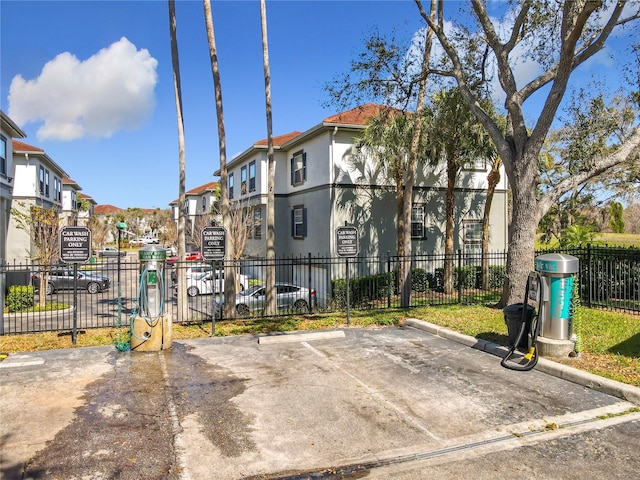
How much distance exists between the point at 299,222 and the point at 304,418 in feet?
59.6

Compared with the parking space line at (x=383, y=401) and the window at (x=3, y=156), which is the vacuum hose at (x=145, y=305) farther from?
the window at (x=3, y=156)

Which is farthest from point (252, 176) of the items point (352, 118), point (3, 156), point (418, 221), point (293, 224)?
point (3, 156)

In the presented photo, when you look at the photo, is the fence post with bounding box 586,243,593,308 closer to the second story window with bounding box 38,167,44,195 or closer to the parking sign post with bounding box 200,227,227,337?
the parking sign post with bounding box 200,227,227,337

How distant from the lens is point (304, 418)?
5.48 meters

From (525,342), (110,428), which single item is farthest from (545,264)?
(110,428)

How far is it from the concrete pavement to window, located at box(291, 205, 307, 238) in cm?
1448

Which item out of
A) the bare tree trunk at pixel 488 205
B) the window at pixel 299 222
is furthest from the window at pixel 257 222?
the bare tree trunk at pixel 488 205

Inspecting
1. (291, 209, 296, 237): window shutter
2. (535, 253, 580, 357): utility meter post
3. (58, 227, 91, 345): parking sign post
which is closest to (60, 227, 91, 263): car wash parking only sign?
(58, 227, 91, 345): parking sign post

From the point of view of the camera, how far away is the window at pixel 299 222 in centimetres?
2261

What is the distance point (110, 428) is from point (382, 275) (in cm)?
1452

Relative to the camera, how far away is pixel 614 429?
5188 millimetres

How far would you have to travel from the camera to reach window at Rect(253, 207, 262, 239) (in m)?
27.0

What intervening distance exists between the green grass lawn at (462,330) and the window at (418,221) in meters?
8.81

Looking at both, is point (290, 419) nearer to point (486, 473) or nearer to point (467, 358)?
point (486, 473)
